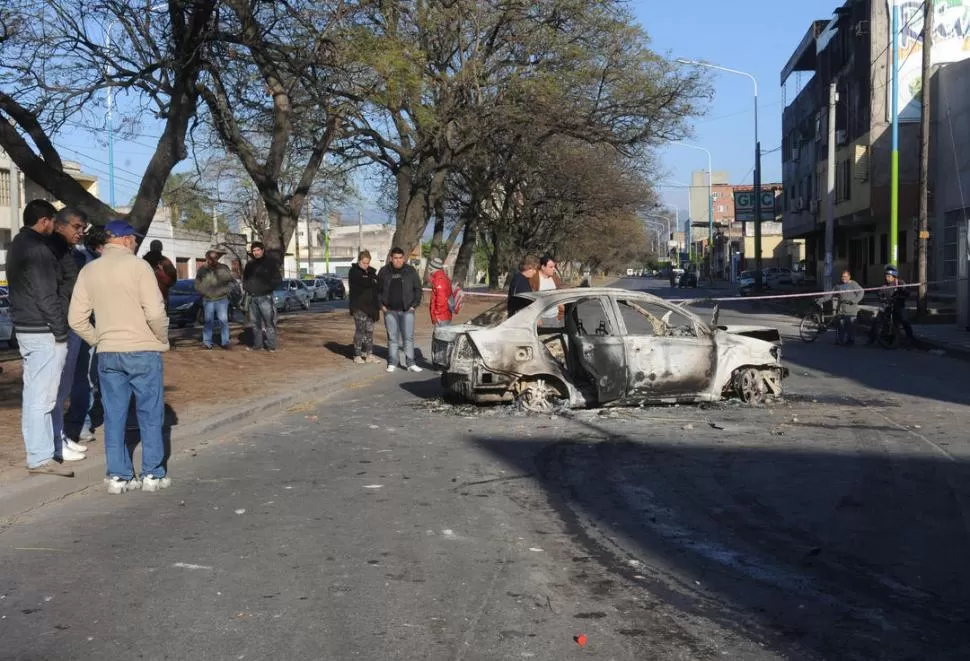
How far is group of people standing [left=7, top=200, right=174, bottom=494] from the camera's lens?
693cm

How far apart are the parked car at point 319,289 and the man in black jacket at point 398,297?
147ft

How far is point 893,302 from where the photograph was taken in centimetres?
2047

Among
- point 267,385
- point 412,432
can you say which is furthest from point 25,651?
point 267,385

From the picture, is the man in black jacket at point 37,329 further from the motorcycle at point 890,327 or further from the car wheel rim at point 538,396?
the motorcycle at point 890,327

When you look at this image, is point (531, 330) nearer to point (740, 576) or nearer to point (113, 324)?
point (113, 324)

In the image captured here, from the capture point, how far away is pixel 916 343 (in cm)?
2084

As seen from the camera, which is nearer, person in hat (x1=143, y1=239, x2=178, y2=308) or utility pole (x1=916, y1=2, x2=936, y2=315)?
person in hat (x1=143, y1=239, x2=178, y2=308)

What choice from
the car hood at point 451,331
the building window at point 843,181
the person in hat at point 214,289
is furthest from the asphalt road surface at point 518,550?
the building window at point 843,181

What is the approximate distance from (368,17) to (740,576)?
17.0m

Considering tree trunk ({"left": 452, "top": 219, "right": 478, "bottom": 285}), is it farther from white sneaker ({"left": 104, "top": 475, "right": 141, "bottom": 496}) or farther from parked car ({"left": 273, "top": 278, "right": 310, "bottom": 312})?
white sneaker ({"left": 104, "top": 475, "right": 141, "bottom": 496})

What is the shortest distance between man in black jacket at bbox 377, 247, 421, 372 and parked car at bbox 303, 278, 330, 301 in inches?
1765

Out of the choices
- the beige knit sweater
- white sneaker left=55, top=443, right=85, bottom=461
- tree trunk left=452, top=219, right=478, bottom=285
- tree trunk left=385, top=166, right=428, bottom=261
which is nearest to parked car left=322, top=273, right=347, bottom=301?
tree trunk left=452, top=219, right=478, bottom=285

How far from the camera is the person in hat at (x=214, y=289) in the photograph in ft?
56.8

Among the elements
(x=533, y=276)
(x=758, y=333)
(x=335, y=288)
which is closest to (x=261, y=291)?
(x=533, y=276)
